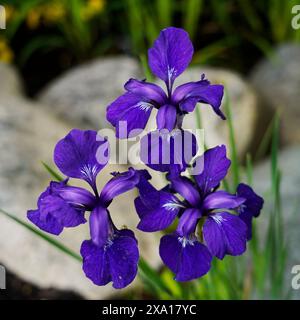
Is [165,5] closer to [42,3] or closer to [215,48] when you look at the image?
[215,48]

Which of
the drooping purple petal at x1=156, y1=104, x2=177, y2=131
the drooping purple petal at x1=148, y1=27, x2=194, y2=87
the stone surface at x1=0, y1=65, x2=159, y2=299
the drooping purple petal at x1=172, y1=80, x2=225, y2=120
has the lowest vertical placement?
the stone surface at x1=0, y1=65, x2=159, y2=299

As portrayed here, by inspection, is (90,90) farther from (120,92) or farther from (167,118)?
(167,118)

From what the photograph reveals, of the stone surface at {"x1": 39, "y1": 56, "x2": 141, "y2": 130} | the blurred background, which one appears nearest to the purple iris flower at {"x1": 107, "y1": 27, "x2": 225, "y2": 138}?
the blurred background

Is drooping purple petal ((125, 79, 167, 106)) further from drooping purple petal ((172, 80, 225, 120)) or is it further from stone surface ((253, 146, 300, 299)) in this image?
stone surface ((253, 146, 300, 299))

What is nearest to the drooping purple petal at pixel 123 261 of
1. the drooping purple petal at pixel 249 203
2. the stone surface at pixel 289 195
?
the drooping purple petal at pixel 249 203

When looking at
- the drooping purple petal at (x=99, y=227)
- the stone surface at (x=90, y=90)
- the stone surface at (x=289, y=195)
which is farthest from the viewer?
the stone surface at (x=90, y=90)

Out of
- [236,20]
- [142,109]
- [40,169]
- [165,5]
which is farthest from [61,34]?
[142,109]

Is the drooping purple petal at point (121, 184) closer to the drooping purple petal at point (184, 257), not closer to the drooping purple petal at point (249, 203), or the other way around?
the drooping purple petal at point (184, 257)
